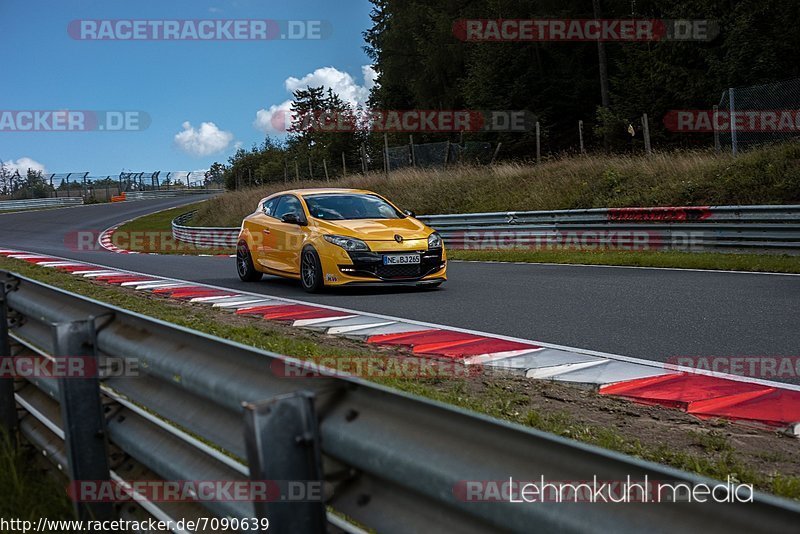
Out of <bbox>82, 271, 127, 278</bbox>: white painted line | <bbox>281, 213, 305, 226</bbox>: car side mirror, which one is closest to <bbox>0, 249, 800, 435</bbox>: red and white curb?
<bbox>281, 213, 305, 226</bbox>: car side mirror

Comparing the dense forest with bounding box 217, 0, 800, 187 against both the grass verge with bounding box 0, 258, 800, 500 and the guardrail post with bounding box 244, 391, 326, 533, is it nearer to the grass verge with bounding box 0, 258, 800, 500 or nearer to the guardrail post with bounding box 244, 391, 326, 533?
the grass verge with bounding box 0, 258, 800, 500

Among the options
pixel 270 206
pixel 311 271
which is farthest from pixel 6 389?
pixel 270 206

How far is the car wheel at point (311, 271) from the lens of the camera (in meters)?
11.7

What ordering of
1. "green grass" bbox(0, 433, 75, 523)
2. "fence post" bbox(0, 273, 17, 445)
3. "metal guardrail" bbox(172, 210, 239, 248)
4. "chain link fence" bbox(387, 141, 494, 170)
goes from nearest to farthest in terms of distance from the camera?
"green grass" bbox(0, 433, 75, 523)
"fence post" bbox(0, 273, 17, 445)
"metal guardrail" bbox(172, 210, 239, 248)
"chain link fence" bbox(387, 141, 494, 170)

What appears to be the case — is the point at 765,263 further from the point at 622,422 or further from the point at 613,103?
the point at 613,103

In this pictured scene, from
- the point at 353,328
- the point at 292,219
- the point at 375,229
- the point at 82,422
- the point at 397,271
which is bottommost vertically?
the point at 353,328

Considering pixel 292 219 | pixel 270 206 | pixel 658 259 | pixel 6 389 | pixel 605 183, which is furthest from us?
pixel 605 183

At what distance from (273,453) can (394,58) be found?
176 feet

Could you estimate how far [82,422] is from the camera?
10.6 ft

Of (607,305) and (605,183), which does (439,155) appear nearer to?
(605,183)

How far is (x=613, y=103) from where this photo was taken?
38.9 meters

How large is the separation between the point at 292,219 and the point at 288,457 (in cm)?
1077

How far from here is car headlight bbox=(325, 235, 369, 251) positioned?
11.5 m

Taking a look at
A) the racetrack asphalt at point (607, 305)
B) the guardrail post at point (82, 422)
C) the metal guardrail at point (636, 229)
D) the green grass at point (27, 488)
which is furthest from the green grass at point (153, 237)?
the guardrail post at point (82, 422)
